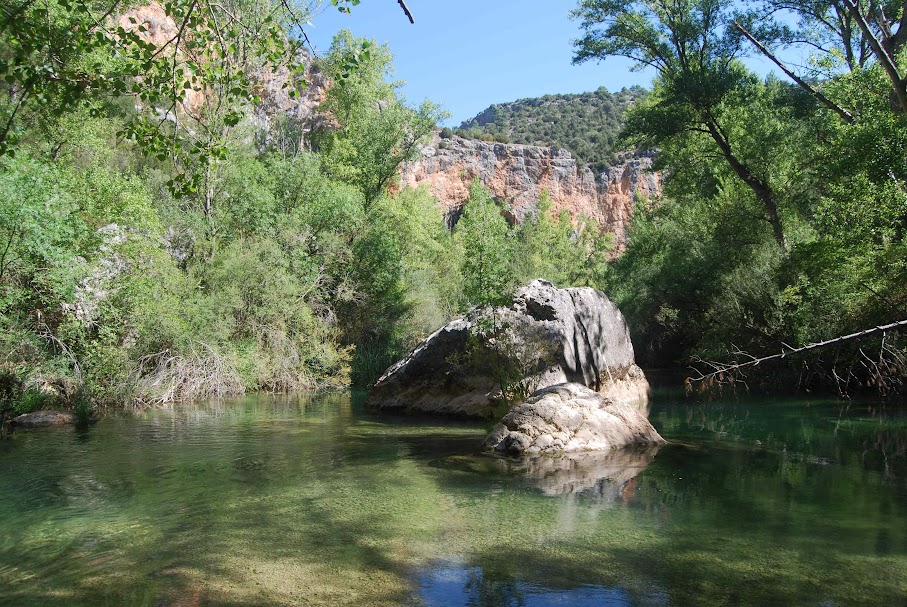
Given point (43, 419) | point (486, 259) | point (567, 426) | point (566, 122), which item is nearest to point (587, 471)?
point (567, 426)

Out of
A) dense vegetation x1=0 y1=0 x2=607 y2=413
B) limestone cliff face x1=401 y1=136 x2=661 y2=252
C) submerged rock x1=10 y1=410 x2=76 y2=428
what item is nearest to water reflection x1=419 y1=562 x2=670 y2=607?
dense vegetation x1=0 y1=0 x2=607 y2=413

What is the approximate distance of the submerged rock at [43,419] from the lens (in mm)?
12492

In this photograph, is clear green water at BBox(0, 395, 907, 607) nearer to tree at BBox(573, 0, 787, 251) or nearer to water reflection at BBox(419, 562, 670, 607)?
water reflection at BBox(419, 562, 670, 607)

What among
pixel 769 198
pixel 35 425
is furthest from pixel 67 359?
pixel 769 198

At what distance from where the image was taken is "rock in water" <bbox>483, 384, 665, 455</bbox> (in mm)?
10070

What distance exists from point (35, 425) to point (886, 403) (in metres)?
18.2

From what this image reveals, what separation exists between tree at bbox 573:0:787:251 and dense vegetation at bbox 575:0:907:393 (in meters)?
0.05

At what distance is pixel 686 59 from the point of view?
891 inches

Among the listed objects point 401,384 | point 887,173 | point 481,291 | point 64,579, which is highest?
point 887,173

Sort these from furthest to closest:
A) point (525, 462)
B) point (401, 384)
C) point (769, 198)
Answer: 1. point (769, 198)
2. point (401, 384)
3. point (525, 462)

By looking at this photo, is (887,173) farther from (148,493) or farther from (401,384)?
(148,493)

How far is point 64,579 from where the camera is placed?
4.99m

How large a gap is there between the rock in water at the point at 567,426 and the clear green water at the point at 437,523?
1.70ft

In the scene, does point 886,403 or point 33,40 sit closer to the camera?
point 33,40
